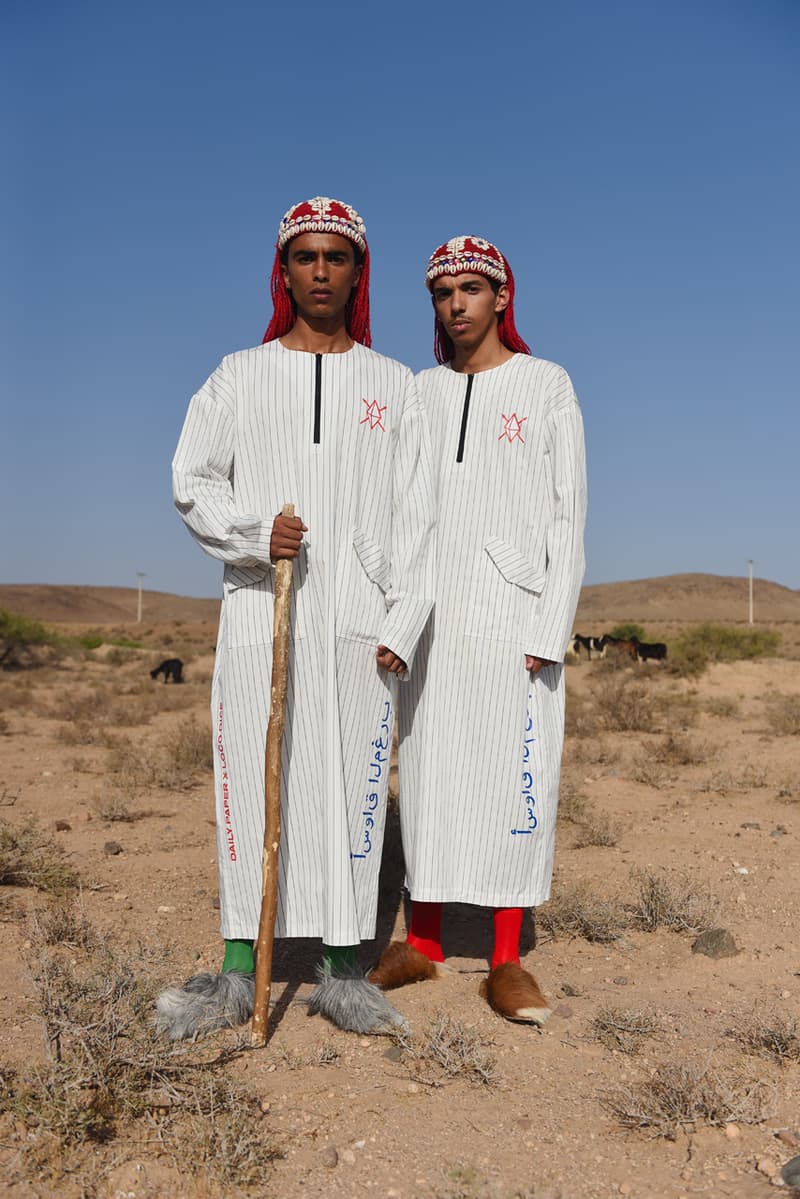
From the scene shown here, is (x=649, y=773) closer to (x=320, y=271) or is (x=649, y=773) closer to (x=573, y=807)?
(x=573, y=807)

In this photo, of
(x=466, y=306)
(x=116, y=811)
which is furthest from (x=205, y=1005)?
(x=116, y=811)

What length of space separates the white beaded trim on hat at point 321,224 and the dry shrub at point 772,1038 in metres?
2.67

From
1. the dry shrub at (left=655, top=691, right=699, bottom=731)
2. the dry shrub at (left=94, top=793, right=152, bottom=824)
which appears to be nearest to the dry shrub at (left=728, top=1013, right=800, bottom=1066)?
the dry shrub at (left=94, top=793, right=152, bottom=824)

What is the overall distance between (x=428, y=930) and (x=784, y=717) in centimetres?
758

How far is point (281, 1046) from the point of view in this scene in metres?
3.02

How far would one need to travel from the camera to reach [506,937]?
3.61 metres

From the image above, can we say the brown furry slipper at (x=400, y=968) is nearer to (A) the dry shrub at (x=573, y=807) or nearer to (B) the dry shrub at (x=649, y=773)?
(A) the dry shrub at (x=573, y=807)

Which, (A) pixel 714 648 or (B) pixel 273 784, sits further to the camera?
(A) pixel 714 648

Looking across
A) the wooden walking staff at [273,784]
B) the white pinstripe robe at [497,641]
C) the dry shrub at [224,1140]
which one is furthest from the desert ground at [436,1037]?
the white pinstripe robe at [497,641]

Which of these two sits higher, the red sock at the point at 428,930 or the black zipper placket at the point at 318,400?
the black zipper placket at the point at 318,400

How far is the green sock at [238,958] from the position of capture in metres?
3.31

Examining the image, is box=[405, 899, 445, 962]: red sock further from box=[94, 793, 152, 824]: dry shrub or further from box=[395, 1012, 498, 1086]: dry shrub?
box=[94, 793, 152, 824]: dry shrub

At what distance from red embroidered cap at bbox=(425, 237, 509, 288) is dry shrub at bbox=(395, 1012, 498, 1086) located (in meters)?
2.38

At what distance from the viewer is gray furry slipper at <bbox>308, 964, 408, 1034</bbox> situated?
312 centimetres
